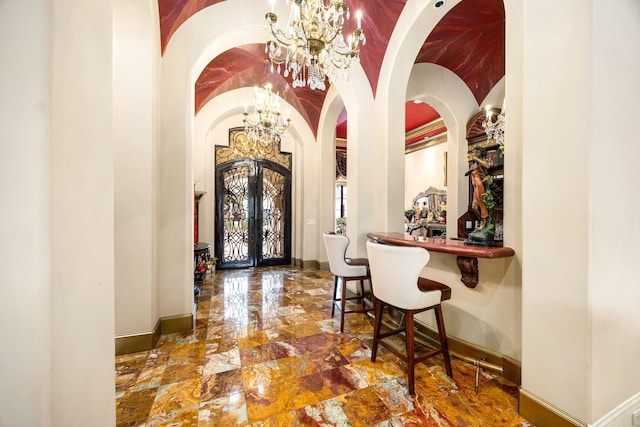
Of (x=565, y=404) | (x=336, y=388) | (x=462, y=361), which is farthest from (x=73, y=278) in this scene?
(x=462, y=361)

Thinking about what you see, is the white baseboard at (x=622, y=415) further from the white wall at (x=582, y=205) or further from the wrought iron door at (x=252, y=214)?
the wrought iron door at (x=252, y=214)

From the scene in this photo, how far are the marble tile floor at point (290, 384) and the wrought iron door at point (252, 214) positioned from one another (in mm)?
3103

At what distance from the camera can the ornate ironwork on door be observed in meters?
5.88

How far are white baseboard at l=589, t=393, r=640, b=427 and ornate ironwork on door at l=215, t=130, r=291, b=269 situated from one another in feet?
18.3

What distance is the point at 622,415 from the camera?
144 centimetres

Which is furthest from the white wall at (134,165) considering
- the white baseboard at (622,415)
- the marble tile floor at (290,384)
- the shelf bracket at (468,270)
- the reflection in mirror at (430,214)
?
the reflection in mirror at (430,214)

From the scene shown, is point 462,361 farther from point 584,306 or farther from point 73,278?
point 73,278

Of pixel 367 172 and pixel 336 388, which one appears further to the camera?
pixel 367 172

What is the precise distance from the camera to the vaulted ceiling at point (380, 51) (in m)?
2.94

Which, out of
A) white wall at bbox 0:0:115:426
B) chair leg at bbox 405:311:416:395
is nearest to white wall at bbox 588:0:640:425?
chair leg at bbox 405:311:416:395

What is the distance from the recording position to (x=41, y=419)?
26.7 inches

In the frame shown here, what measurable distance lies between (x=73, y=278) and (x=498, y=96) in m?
6.08

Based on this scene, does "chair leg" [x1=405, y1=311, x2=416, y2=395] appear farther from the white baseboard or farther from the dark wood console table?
the white baseboard

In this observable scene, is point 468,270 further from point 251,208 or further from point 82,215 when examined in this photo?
point 251,208
